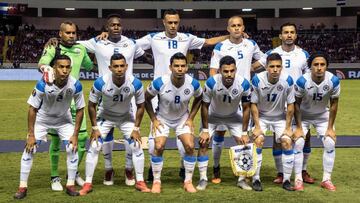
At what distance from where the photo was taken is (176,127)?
6.85 m

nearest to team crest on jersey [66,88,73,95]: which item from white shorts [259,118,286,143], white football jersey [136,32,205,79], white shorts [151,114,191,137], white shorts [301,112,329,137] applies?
white shorts [151,114,191,137]

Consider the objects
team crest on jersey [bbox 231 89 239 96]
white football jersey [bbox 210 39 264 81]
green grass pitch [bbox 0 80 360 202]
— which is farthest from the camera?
white football jersey [bbox 210 39 264 81]

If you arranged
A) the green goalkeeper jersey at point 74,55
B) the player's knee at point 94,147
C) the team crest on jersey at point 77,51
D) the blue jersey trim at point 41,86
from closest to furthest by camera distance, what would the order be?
the blue jersey trim at point 41,86
the player's knee at point 94,147
the green goalkeeper jersey at point 74,55
the team crest on jersey at point 77,51

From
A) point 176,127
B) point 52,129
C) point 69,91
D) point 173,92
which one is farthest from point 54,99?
point 176,127

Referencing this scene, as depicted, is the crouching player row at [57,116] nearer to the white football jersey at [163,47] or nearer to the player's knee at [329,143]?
the white football jersey at [163,47]

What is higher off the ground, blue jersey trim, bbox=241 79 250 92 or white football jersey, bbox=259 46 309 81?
white football jersey, bbox=259 46 309 81

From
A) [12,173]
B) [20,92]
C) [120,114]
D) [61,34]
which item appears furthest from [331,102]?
[20,92]

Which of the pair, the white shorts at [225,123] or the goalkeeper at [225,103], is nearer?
the goalkeeper at [225,103]

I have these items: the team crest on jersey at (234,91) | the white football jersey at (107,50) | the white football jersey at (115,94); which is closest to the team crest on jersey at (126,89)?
the white football jersey at (115,94)

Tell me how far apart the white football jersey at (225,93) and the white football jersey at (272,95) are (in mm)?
147

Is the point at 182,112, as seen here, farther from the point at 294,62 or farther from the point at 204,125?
the point at 294,62

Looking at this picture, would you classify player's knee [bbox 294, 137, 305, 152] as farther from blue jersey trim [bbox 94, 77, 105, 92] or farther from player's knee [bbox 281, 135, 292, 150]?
blue jersey trim [bbox 94, 77, 105, 92]

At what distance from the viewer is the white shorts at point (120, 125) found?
6762 millimetres

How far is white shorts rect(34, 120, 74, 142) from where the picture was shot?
6490 mm
